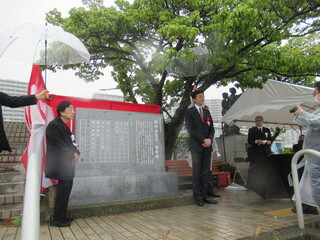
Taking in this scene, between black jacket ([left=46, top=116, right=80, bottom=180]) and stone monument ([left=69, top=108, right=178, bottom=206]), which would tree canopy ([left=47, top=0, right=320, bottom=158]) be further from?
black jacket ([left=46, top=116, right=80, bottom=180])

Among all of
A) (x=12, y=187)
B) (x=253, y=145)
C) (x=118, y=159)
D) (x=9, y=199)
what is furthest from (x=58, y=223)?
(x=253, y=145)

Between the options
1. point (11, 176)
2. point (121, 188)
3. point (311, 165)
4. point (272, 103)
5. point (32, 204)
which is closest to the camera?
point (32, 204)

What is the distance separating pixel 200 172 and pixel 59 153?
2.70 metres

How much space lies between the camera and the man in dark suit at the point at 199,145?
4871 mm

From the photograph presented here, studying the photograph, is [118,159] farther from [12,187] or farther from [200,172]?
[12,187]

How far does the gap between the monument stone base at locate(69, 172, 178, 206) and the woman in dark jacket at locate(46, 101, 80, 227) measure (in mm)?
585

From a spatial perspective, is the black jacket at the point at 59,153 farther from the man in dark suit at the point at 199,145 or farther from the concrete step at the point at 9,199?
the man in dark suit at the point at 199,145

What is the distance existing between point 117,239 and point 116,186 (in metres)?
1.68

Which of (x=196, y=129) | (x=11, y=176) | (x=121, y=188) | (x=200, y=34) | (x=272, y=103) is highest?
(x=200, y=34)

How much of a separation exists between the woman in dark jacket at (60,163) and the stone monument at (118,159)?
613mm

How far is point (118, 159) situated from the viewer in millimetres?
4938

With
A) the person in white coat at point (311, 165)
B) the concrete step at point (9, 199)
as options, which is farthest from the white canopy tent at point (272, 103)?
the concrete step at point (9, 199)

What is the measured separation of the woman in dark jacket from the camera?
350cm

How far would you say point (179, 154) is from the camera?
12.1 meters
